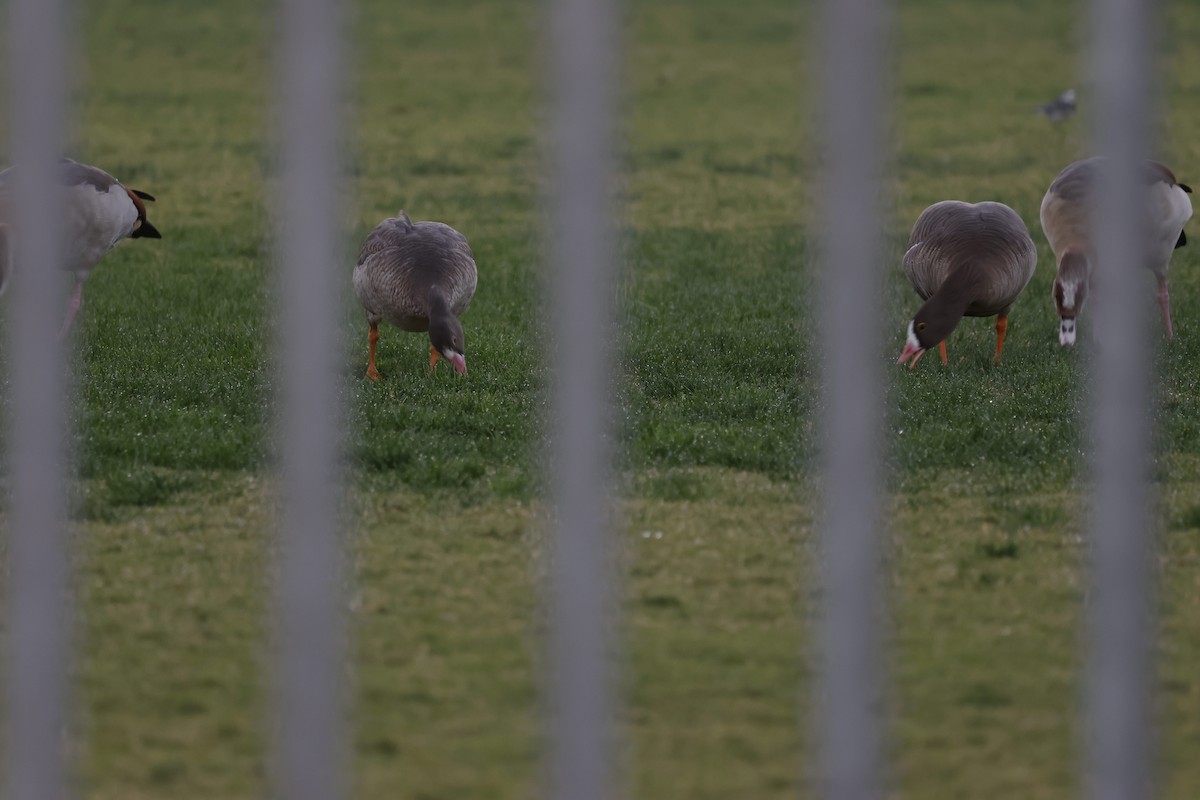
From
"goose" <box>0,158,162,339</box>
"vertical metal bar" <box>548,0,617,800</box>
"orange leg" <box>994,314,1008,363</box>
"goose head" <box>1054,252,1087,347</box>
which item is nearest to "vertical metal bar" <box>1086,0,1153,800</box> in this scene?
"vertical metal bar" <box>548,0,617,800</box>

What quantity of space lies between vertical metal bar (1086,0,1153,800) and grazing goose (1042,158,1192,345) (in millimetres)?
5618

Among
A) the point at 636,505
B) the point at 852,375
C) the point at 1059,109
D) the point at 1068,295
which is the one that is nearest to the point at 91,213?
the point at 636,505

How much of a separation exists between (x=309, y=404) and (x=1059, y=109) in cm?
1450

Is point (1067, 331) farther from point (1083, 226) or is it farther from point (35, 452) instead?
point (35, 452)

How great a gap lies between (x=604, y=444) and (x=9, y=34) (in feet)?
3.14

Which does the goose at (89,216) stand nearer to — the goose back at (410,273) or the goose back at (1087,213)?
the goose back at (410,273)

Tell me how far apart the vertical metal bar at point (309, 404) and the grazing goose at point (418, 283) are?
5067 millimetres

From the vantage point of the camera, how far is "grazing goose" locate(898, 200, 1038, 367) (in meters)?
7.30

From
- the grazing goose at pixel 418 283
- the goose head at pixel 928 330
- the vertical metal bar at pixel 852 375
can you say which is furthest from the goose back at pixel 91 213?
the vertical metal bar at pixel 852 375

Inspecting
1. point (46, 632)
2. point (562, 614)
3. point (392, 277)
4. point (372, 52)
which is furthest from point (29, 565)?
point (372, 52)

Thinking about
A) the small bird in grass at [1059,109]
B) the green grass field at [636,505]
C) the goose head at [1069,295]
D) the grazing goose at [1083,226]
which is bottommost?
Answer: the green grass field at [636,505]

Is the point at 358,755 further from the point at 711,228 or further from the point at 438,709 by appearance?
the point at 711,228

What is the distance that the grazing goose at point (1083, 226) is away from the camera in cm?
750

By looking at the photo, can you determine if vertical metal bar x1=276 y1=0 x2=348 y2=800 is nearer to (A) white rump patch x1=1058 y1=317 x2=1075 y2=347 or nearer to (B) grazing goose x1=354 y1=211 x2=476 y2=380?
(B) grazing goose x1=354 y1=211 x2=476 y2=380
